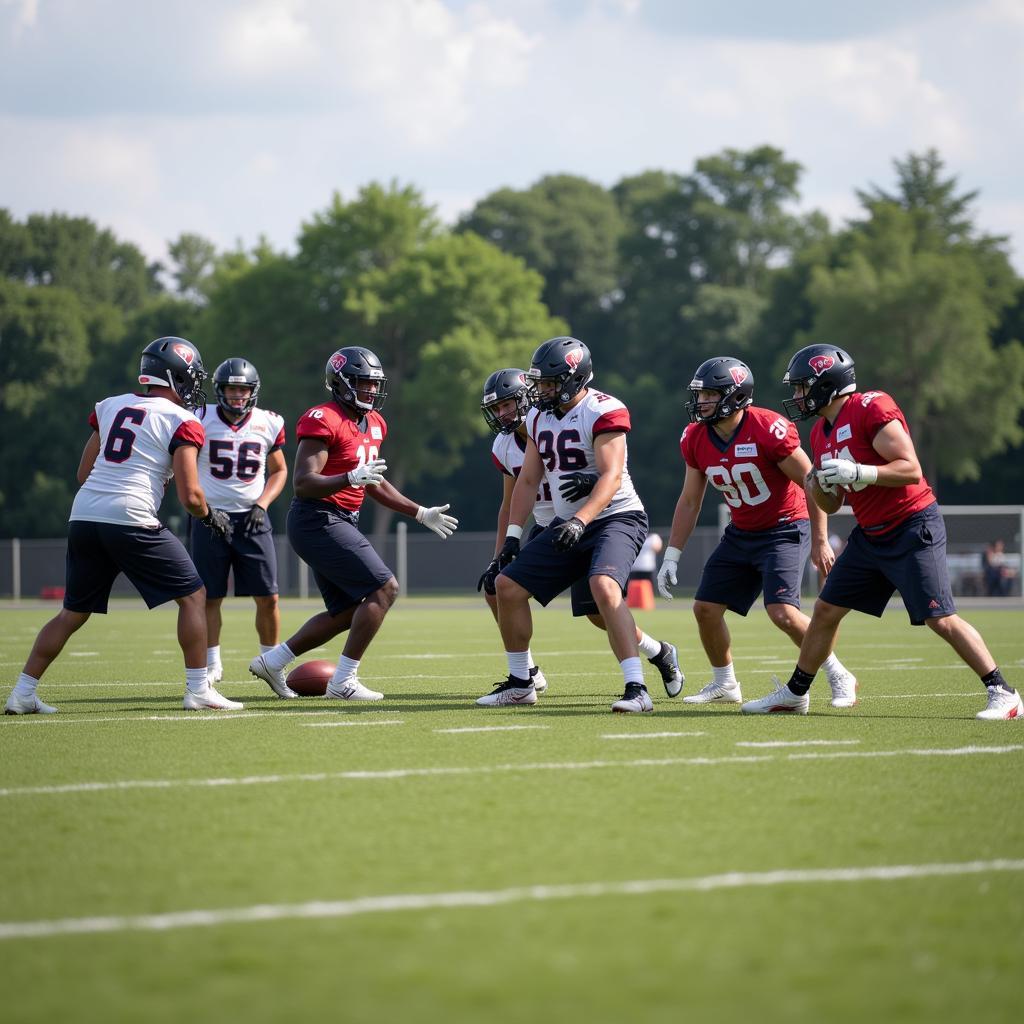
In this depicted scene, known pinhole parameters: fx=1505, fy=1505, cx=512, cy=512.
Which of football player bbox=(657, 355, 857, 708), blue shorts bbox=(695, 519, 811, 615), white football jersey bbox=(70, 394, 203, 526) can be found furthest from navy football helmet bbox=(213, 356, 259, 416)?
blue shorts bbox=(695, 519, 811, 615)

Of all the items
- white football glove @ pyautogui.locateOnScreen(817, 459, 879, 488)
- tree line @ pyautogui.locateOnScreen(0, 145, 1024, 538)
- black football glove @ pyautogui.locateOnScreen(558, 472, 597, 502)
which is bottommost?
black football glove @ pyautogui.locateOnScreen(558, 472, 597, 502)

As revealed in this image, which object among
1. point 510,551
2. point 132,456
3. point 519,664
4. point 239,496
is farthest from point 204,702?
point 239,496

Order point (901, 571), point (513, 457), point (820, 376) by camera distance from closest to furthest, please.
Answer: point (901, 571) < point (820, 376) < point (513, 457)

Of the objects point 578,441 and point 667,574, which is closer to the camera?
point 578,441

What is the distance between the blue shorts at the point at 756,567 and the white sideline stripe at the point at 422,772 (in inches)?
86.7

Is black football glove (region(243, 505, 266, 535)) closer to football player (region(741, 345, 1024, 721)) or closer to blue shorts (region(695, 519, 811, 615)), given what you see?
blue shorts (region(695, 519, 811, 615))

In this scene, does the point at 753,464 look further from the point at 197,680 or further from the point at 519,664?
the point at 197,680

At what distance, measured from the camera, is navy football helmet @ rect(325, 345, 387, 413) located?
9328 millimetres

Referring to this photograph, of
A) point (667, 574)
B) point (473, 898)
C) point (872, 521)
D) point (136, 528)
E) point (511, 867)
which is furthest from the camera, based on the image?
point (667, 574)

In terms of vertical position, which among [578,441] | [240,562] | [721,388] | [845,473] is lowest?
[240,562]

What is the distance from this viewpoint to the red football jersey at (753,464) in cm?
867

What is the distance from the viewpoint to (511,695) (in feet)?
28.8

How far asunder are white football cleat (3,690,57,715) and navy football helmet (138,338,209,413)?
6.18 ft

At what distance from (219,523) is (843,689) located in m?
3.87
